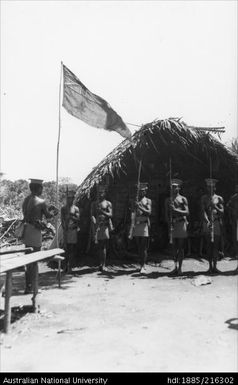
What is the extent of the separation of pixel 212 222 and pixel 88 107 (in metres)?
3.57

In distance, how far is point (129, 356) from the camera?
3.73m

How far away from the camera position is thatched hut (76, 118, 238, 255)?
966cm

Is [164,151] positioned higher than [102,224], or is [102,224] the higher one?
[164,151]

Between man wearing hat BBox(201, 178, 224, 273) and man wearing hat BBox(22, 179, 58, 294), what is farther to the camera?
man wearing hat BBox(201, 178, 224, 273)

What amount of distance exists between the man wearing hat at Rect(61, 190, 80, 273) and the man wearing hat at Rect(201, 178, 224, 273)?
290cm

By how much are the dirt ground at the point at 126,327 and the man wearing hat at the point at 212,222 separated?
0.53m

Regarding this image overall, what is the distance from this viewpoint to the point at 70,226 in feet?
28.9

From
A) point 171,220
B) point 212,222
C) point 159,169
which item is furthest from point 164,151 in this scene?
point 212,222

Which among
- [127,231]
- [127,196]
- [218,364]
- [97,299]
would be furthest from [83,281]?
[218,364]

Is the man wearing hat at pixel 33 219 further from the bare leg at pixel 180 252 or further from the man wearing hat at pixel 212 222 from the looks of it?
the man wearing hat at pixel 212 222

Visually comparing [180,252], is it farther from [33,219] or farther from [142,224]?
[33,219]

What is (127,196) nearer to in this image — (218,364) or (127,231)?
(127,231)

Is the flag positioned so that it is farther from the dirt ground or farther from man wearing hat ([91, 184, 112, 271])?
the dirt ground

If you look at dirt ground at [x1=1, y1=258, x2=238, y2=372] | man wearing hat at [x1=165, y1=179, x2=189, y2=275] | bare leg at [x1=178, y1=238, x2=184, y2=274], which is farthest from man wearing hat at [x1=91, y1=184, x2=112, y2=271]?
bare leg at [x1=178, y1=238, x2=184, y2=274]
